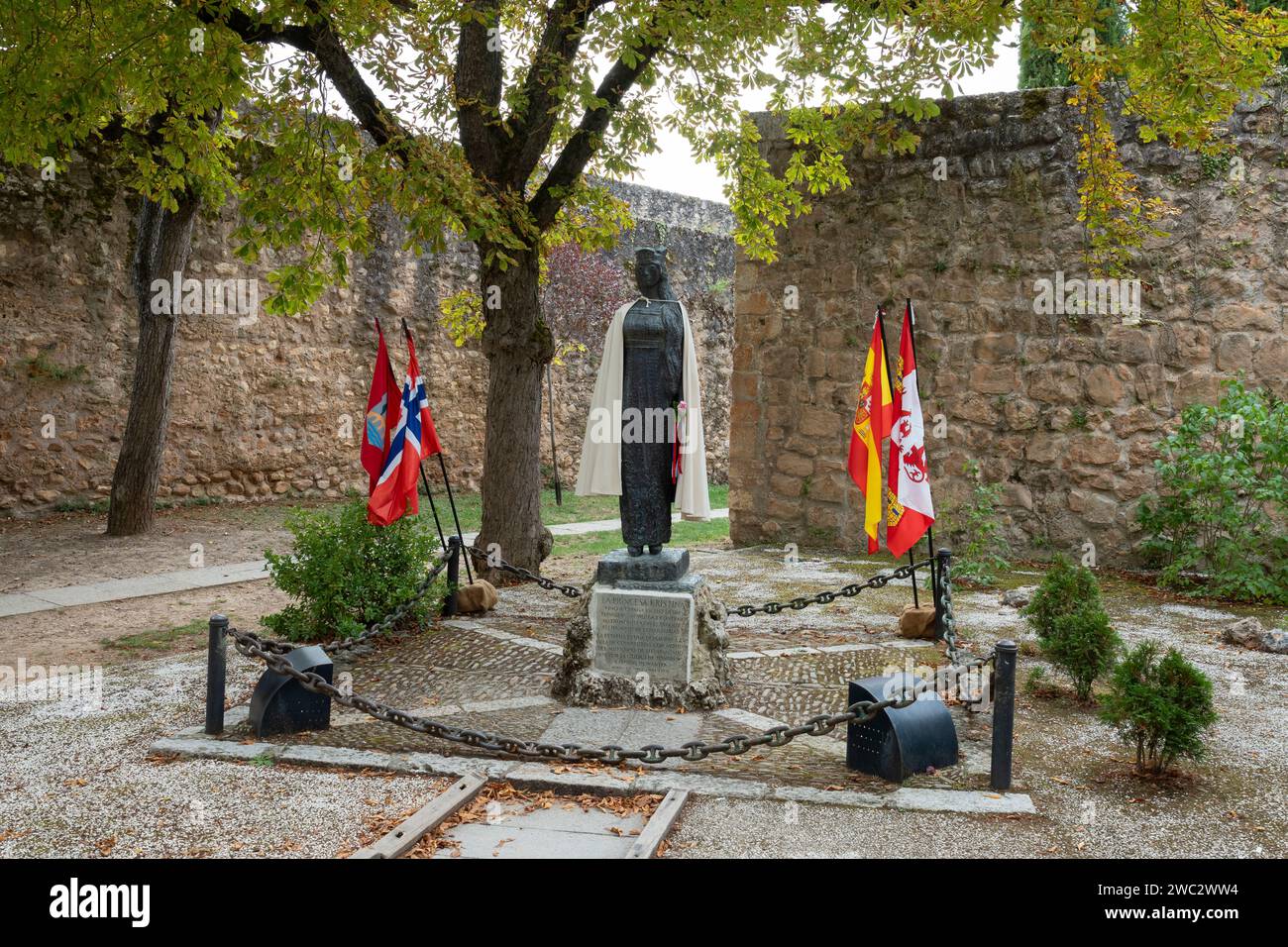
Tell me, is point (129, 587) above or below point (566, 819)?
above

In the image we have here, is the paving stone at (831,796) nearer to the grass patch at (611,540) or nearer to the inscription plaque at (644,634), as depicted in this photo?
the inscription plaque at (644,634)

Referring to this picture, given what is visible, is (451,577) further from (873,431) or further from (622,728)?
(873,431)

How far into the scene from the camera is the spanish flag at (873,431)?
639cm

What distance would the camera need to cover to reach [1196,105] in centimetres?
715

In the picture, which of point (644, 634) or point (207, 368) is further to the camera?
point (207, 368)

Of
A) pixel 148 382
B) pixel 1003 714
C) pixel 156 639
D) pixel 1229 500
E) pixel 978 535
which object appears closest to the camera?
pixel 1003 714

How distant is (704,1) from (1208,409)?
535cm

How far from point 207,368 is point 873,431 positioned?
399 inches

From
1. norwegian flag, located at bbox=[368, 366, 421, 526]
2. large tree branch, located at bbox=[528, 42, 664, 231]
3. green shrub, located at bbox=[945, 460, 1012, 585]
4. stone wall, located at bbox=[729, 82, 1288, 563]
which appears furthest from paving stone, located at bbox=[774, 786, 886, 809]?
stone wall, located at bbox=[729, 82, 1288, 563]

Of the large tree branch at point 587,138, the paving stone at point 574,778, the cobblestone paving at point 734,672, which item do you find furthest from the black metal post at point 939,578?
the large tree branch at point 587,138

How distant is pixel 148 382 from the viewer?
444 inches

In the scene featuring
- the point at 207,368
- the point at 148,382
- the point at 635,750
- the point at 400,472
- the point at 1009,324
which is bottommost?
the point at 635,750

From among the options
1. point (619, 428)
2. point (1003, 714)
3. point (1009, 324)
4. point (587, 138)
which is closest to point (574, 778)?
point (1003, 714)
